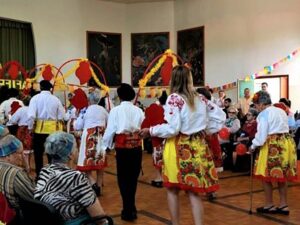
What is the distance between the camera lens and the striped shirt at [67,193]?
256 cm

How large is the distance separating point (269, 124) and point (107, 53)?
1174 cm

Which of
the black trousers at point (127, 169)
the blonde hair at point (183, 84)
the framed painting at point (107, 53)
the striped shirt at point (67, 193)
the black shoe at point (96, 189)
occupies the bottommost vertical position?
the black shoe at point (96, 189)

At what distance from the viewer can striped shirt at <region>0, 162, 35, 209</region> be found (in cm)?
259

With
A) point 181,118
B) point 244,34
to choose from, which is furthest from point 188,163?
point 244,34

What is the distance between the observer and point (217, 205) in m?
5.44

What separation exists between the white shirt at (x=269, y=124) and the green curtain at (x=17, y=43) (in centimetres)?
1047

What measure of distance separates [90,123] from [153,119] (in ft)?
5.28

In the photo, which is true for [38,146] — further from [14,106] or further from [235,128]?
[235,128]

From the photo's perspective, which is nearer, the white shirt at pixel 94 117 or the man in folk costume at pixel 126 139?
the man in folk costume at pixel 126 139

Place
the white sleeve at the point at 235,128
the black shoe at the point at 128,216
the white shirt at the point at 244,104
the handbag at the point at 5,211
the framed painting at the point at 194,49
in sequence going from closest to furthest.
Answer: the handbag at the point at 5,211 → the black shoe at the point at 128,216 → the white sleeve at the point at 235,128 → the white shirt at the point at 244,104 → the framed painting at the point at 194,49

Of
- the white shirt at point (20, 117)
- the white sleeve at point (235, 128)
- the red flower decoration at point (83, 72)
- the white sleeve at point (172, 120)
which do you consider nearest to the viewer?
the white sleeve at point (172, 120)

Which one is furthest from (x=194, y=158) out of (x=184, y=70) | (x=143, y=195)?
(x=143, y=195)

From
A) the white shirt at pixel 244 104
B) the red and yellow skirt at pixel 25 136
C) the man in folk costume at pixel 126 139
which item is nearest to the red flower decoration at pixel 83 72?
the red and yellow skirt at pixel 25 136

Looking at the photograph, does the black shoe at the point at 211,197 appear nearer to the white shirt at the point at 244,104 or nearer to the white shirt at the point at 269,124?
the white shirt at the point at 269,124
